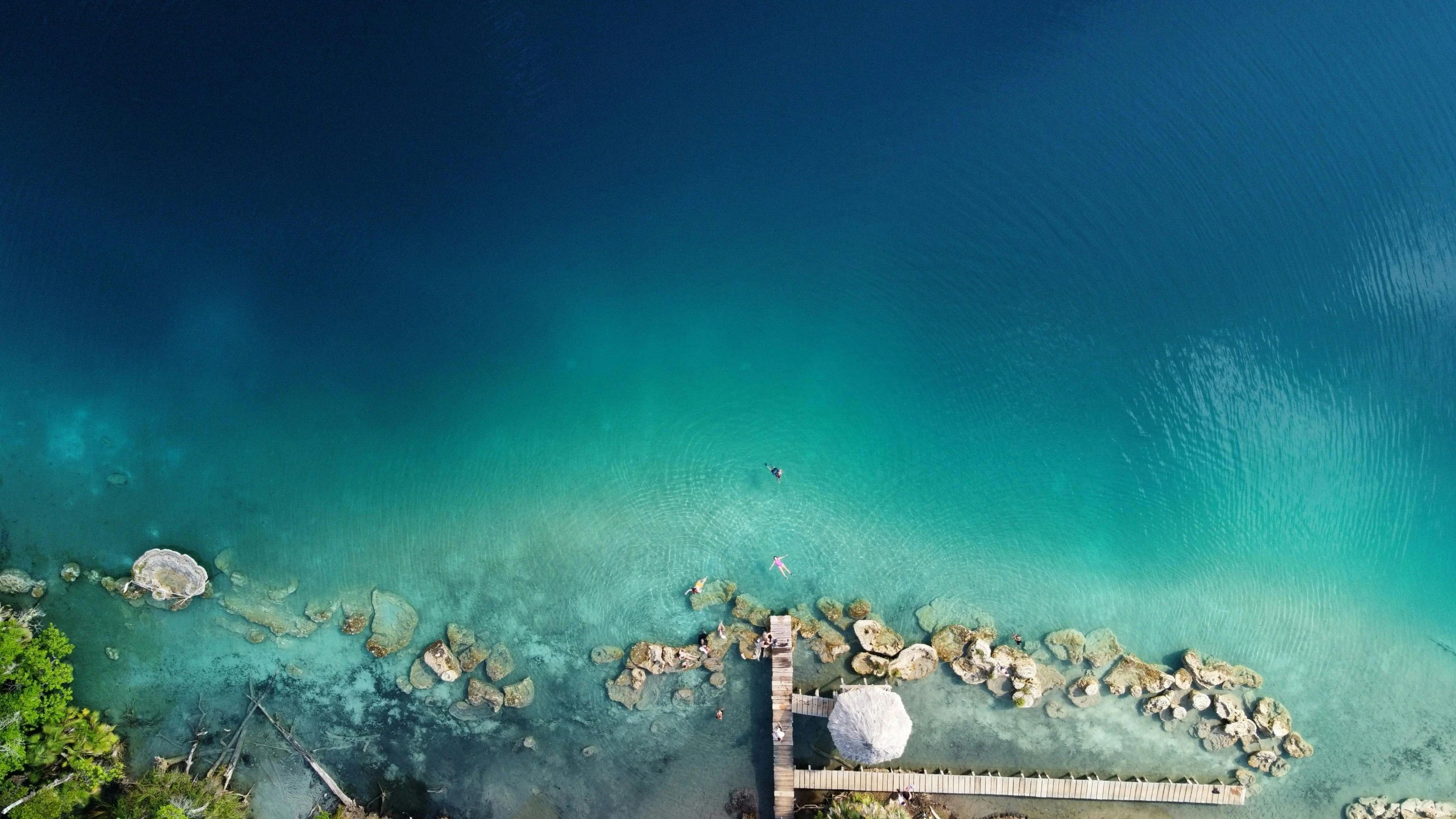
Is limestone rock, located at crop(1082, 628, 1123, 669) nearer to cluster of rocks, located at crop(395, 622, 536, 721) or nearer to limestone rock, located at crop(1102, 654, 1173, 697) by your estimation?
limestone rock, located at crop(1102, 654, 1173, 697)

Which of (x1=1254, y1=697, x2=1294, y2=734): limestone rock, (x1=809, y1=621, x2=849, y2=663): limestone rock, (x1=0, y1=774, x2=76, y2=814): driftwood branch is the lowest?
(x1=0, y1=774, x2=76, y2=814): driftwood branch

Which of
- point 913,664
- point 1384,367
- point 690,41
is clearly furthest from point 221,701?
point 1384,367

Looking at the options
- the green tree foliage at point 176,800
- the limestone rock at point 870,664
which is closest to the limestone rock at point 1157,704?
the limestone rock at point 870,664

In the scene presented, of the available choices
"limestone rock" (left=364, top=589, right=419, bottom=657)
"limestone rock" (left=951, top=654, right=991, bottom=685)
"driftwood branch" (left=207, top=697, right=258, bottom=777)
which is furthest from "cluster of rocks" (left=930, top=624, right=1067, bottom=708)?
"driftwood branch" (left=207, top=697, right=258, bottom=777)

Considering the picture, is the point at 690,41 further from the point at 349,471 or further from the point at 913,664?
the point at 913,664

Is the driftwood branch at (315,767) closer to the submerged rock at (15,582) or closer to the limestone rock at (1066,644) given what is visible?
the submerged rock at (15,582)

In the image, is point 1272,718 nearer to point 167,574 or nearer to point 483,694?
point 483,694
